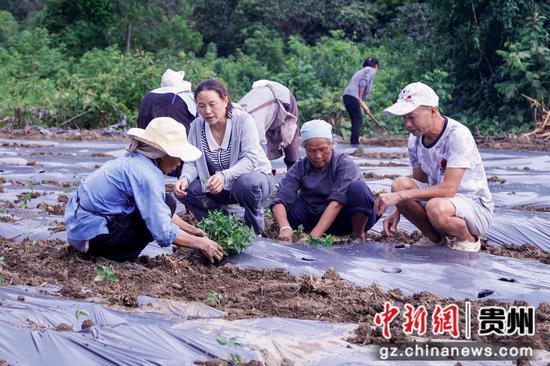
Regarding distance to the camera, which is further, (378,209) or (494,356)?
(378,209)

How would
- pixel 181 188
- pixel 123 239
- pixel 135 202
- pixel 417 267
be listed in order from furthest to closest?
pixel 181 188 < pixel 417 267 < pixel 123 239 < pixel 135 202

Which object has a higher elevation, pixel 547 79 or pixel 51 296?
pixel 547 79

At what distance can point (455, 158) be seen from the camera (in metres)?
5.13

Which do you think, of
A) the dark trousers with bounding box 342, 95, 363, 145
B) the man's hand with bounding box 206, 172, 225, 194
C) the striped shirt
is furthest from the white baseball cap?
the dark trousers with bounding box 342, 95, 363, 145

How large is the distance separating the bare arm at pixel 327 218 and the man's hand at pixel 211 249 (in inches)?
35.1

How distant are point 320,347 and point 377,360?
0.24 m

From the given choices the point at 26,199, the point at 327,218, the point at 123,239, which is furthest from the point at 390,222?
the point at 26,199

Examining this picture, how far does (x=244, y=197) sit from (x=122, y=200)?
4.09 feet

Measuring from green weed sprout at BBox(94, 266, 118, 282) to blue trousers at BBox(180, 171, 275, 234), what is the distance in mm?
1396

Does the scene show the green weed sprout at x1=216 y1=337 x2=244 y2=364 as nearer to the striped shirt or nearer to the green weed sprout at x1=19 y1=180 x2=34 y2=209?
the striped shirt

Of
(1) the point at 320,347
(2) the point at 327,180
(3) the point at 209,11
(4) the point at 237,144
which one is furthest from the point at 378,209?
(3) the point at 209,11

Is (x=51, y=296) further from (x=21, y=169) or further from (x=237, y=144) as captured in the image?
(x=21, y=169)

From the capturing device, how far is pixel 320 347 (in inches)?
136

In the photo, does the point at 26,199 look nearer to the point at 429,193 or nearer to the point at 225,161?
the point at 225,161
